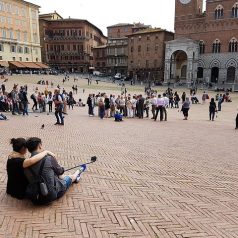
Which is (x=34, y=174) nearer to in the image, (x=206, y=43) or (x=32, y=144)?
(x=32, y=144)

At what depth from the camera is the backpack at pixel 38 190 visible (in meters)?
4.53

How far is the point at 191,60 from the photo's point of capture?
187 feet

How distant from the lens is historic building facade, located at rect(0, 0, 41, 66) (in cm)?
5962

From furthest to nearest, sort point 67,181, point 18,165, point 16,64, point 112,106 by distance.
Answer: point 16,64, point 112,106, point 67,181, point 18,165

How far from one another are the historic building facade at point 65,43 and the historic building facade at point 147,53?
15365mm

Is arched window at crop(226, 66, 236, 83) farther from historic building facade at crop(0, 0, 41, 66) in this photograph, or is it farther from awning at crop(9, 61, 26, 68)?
historic building facade at crop(0, 0, 41, 66)

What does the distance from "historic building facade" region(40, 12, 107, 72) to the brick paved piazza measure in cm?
6989

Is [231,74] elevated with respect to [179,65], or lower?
lower

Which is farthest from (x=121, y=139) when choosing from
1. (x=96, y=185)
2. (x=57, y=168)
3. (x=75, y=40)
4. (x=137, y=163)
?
(x=75, y=40)

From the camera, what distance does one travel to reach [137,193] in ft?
18.5

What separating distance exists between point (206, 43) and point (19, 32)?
140ft

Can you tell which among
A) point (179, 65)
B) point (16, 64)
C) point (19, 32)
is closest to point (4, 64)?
point (16, 64)

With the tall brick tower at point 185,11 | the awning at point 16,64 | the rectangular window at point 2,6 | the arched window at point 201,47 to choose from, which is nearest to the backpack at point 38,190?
the arched window at point 201,47

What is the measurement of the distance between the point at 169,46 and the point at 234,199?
5626cm
